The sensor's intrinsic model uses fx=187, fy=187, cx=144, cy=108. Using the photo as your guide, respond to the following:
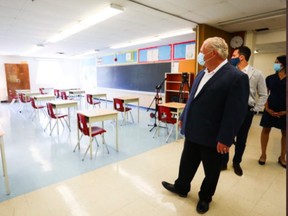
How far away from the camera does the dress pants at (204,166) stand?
182 cm

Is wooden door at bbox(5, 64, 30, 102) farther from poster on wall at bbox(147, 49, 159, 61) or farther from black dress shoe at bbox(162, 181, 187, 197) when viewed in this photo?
black dress shoe at bbox(162, 181, 187, 197)

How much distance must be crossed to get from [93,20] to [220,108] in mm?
3687

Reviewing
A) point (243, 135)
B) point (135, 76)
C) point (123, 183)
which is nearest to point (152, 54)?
point (135, 76)

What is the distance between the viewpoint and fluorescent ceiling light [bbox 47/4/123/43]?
3.50 metres

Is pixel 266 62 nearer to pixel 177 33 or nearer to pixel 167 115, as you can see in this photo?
pixel 177 33

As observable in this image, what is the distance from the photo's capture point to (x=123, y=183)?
8.25 ft

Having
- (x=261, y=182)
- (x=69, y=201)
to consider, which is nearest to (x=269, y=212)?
(x=261, y=182)

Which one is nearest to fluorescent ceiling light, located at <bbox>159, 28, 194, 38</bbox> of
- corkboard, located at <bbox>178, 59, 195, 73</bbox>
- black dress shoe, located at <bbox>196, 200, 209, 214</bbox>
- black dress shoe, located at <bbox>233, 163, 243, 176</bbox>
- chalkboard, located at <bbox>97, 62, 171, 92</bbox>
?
corkboard, located at <bbox>178, 59, 195, 73</bbox>

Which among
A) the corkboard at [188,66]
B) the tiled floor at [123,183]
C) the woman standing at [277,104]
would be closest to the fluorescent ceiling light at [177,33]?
the corkboard at [188,66]

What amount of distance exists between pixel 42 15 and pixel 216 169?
433cm

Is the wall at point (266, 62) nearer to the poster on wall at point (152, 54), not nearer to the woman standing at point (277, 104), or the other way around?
the poster on wall at point (152, 54)

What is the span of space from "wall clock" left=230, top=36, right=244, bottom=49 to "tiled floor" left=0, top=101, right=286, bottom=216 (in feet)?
9.55

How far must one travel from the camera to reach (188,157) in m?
2.01

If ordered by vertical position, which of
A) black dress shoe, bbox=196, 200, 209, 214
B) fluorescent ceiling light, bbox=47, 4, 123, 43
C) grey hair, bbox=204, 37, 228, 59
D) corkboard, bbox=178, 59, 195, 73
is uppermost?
fluorescent ceiling light, bbox=47, 4, 123, 43
